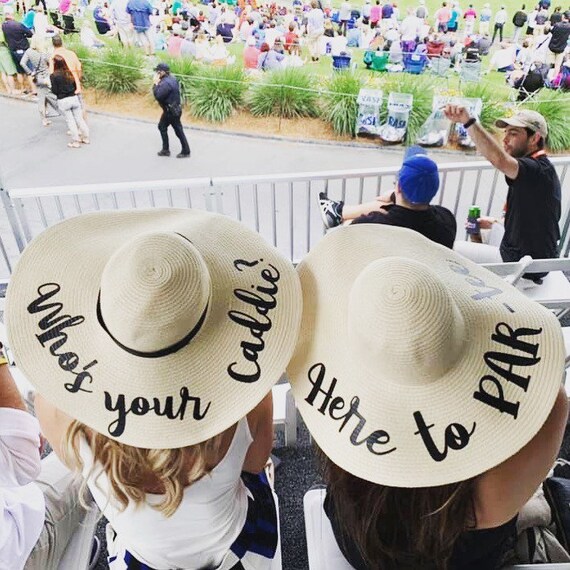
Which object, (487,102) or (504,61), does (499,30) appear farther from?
(487,102)

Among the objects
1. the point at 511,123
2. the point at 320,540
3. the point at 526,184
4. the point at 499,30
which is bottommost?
the point at 499,30

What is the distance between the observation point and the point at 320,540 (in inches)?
58.2

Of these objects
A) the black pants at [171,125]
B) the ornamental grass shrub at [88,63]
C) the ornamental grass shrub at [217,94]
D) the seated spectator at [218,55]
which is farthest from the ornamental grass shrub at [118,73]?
the black pants at [171,125]

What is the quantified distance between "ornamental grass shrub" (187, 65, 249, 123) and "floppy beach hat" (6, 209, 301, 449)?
811 centimetres

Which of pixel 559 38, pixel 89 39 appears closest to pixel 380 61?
pixel 559 38

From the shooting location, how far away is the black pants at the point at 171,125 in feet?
23.3

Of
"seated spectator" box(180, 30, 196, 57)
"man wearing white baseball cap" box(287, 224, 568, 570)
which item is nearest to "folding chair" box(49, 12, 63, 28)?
"seated spectator" box(180, 30, 196, 57)

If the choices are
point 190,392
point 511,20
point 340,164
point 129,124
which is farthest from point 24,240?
point 511,20

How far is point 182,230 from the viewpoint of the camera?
3.83 feet

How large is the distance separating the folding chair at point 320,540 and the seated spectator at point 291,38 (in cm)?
1269

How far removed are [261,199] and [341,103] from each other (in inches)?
144

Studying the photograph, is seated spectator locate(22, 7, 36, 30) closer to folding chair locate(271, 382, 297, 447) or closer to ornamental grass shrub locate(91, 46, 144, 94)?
ornamental grass shrub locate(91, 46, 144, 94)

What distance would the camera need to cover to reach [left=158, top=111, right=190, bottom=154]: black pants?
23.3 feet

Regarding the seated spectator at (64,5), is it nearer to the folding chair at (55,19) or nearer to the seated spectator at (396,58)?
the folding chair at (55,19)
